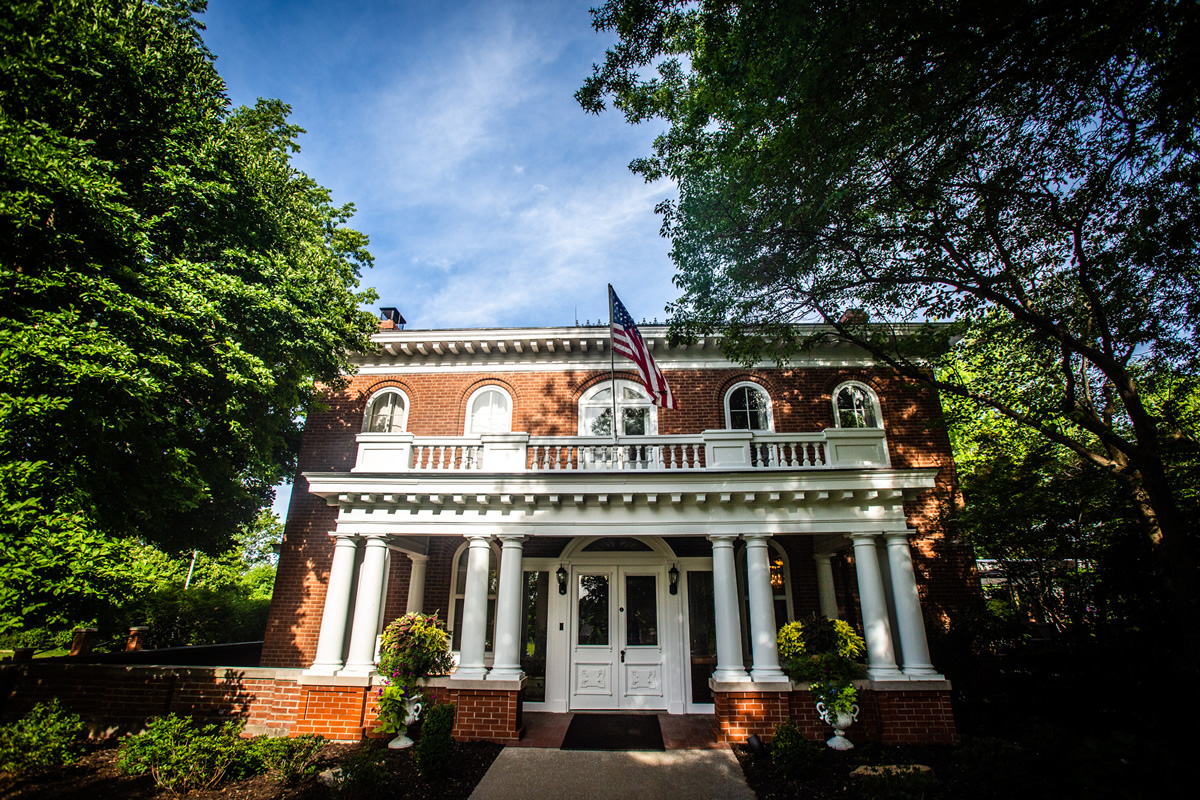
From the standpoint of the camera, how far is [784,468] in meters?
8.79

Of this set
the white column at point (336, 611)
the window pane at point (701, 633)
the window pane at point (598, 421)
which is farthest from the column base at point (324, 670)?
the window pane at point (598, 421)

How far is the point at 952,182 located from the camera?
835 cm

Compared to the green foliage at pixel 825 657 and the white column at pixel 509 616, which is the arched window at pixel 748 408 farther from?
the white column at pixel 509 616

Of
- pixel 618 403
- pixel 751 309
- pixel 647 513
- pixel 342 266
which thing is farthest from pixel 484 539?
pixel 342 266

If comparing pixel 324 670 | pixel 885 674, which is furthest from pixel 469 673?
pixel 885 674

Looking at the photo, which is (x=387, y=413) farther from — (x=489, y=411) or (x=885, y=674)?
(x=885, y=674)

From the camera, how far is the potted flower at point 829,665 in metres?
7.73

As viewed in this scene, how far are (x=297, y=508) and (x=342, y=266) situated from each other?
5856 mm

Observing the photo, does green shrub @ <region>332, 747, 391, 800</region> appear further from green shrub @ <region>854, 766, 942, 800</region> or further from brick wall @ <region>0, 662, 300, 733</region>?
green shrub @ <region>854, 766, 942, 800</region>

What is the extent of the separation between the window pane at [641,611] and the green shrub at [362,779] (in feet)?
17.6

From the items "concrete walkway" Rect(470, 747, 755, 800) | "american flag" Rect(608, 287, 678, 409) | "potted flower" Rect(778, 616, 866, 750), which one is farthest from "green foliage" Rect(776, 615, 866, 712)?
"american flag" Rect(608, 287, 678, 409)

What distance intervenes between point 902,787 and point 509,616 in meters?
5.65

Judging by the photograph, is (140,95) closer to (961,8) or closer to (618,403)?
(618,403)

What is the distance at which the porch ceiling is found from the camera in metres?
8.76
